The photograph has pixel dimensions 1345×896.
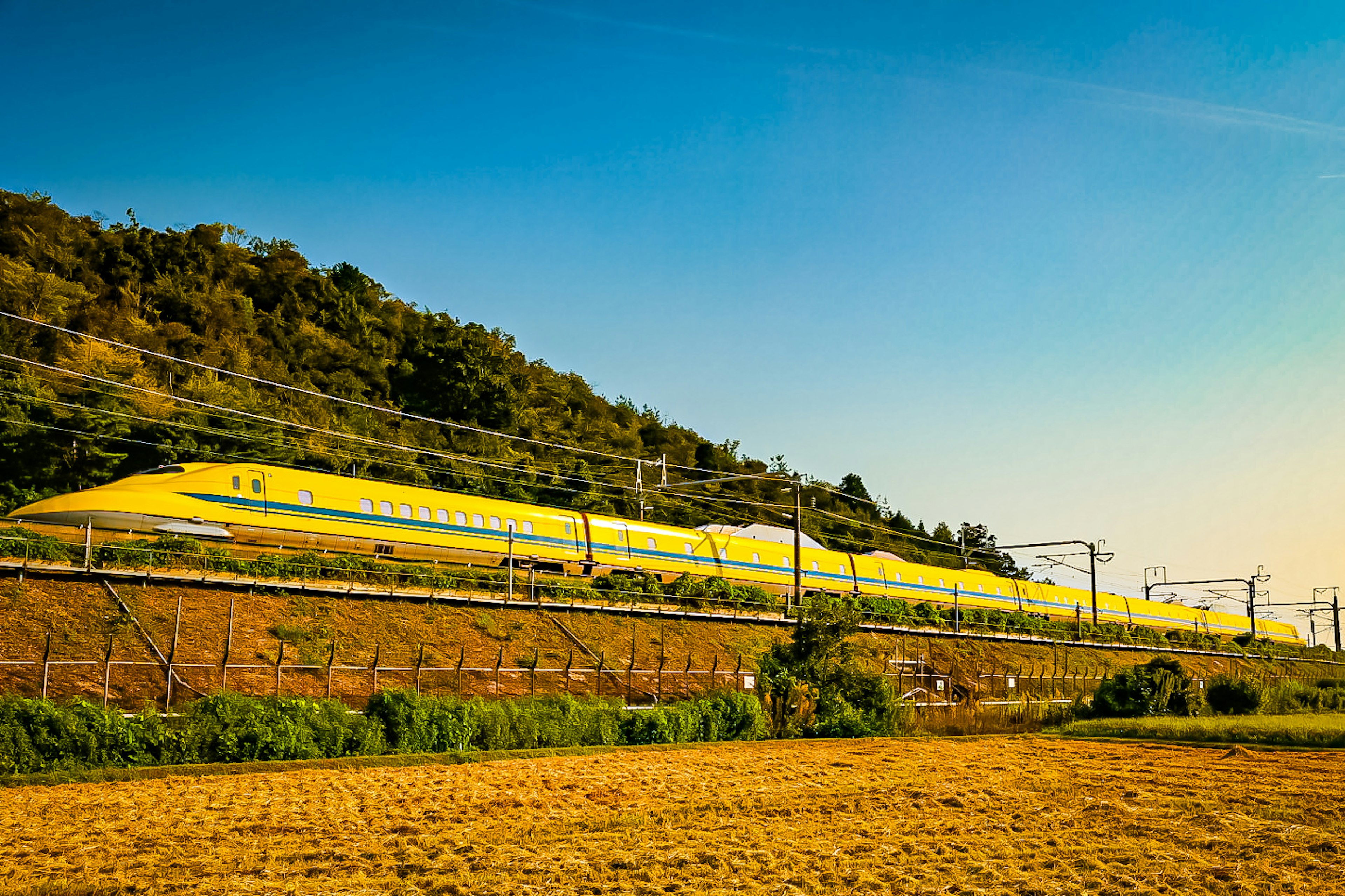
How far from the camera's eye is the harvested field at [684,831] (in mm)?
11625

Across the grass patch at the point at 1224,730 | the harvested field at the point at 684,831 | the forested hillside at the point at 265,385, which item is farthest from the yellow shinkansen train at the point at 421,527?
the grass patch at the point at 1224,730

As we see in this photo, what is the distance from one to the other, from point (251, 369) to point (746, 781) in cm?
5036

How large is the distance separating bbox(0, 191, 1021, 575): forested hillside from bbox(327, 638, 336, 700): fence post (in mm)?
15337

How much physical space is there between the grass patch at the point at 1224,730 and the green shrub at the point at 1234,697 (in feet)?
8.67

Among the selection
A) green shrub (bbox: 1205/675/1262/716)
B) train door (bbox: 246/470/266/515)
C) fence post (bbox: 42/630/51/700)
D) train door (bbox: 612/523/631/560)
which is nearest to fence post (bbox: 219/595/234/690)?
fence post (bbox: 42/630/51/700)

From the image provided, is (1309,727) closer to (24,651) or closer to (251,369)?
(24,651)

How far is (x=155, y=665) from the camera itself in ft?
76.1

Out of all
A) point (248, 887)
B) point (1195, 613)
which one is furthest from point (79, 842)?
point (1195, 613)

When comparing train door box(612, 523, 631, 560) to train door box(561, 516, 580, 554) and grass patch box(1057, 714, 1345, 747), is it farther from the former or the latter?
grass patch box(1057, 714, 1345, 747)

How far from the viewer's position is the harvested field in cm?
1162

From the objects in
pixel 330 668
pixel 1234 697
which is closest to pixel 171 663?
pixel 330 668

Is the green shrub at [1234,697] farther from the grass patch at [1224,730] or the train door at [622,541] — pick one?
the train door at [622,541]

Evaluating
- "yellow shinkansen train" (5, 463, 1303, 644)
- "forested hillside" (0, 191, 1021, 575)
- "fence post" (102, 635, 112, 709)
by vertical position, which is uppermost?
"forested hillside" (0, 191, 1021, 575)

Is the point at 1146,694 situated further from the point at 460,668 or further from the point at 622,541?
the point at 460,668
